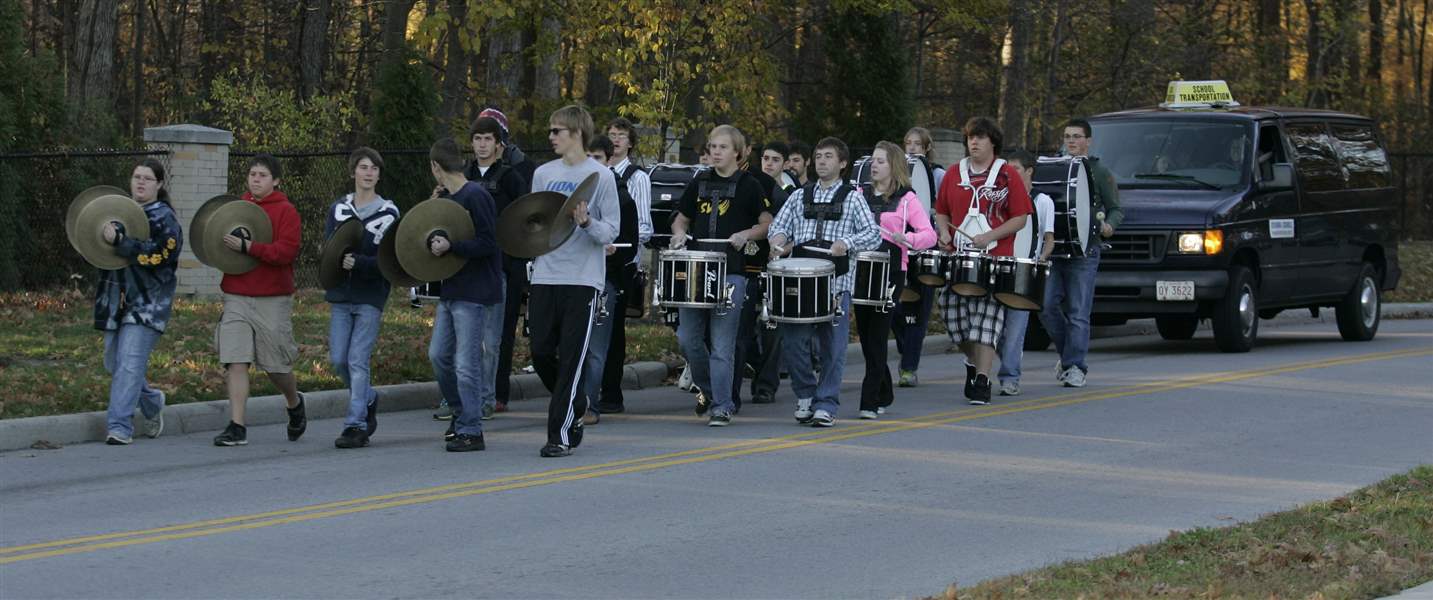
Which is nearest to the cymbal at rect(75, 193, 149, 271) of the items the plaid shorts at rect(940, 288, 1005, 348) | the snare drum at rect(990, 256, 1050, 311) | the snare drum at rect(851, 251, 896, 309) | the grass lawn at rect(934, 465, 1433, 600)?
the snare drum at rect(851, 251, 896, 309)

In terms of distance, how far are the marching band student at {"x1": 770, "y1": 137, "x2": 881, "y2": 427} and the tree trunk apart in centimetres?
2686

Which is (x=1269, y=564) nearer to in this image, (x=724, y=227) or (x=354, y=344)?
(x=724, y=227)

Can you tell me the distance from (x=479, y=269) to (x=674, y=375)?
16.0ft

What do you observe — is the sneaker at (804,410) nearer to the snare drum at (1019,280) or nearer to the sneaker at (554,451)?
the snare drum at (1019,280)

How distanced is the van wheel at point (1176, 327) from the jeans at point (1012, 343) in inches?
231

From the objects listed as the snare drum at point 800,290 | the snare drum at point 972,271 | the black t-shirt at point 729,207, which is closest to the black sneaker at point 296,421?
the black t-shirt at point 729,207

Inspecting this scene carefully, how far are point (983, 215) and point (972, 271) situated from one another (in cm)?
41

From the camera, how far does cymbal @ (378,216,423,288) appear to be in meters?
10.8

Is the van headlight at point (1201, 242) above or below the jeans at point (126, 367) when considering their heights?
above

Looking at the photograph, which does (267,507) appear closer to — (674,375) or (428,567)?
(428,567)

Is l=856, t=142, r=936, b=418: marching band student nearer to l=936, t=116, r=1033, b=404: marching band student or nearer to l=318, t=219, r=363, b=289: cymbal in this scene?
l=936, t=116, r=1033, b=404: marching band student

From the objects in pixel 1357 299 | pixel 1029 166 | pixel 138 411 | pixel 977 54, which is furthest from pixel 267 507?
pixel 977 54

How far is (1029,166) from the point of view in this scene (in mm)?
14039

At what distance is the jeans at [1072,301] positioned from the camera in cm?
1473
